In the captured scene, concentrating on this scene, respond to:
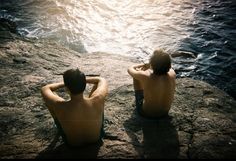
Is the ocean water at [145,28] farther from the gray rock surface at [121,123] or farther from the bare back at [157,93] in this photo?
the bare back at [157,93]

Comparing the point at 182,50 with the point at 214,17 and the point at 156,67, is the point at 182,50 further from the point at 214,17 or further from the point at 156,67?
the point at 156,67

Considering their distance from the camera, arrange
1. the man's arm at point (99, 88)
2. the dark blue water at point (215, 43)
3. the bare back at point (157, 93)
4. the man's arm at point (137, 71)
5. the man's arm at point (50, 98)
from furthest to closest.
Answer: the dark blue water at point (215, 43) < the man's arm at point (137, 71) < the bare back at point (157, 93) < the man's arm at point (99, 88) < the man's arm at point (50, 98)

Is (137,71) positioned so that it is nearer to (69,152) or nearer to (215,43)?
(69,152)

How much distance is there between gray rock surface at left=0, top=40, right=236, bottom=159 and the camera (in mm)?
4512

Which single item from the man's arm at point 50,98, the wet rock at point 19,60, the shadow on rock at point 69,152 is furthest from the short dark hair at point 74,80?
the wet rock at point 19,60

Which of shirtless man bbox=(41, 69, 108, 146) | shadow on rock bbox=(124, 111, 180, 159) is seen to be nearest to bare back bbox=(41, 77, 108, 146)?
shirtless man bbox=(41, 69, 108, 146)

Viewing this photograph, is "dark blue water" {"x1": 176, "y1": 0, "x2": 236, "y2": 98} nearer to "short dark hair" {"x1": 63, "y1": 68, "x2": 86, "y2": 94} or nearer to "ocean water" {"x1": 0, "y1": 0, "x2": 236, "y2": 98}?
"ocean water" {"x1": 0, "y1": 0, "x2": 236, "y2": 98}

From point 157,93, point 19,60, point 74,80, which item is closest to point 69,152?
point 74,80

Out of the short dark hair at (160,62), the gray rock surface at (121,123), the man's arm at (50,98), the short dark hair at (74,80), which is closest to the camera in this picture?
the short dark hair at (74,80)

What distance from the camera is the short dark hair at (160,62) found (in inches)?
185

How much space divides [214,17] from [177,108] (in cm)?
856

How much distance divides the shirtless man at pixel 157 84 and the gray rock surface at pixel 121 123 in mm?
226

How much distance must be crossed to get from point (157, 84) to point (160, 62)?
41cm

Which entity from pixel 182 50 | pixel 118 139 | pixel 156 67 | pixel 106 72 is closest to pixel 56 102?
Answer: pixel 118 139
